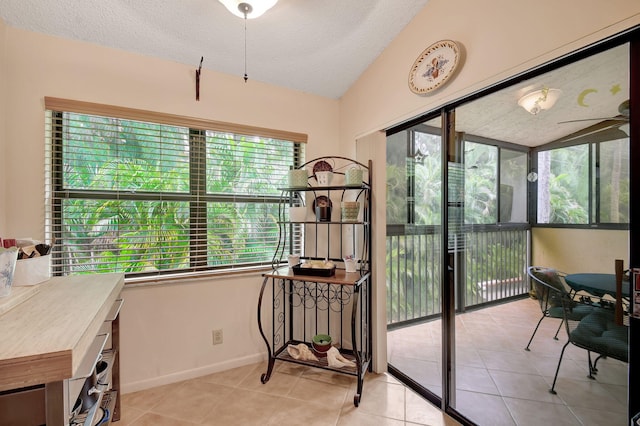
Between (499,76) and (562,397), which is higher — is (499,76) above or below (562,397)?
above

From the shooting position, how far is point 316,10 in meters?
1.64

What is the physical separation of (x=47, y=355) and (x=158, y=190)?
151 centimetres

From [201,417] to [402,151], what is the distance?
88.8 inches

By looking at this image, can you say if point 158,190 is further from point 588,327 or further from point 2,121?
point 588,327

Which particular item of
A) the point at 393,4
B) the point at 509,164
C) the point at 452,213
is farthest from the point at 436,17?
the point at 452,213

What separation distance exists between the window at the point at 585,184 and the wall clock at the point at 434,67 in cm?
67

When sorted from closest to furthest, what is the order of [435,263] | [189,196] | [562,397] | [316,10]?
[562,397], [316,10], [435,263], [189,196]

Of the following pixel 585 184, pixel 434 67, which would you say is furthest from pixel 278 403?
pixel 434 67

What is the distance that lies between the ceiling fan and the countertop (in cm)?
193

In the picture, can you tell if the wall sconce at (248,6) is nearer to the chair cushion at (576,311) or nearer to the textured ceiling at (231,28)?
the textured ceiling at (231,28)

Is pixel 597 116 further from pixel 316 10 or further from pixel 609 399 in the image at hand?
pixel 316 10

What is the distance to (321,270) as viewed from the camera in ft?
6.62

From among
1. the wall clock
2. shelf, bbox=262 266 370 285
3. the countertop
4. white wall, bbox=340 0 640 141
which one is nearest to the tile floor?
shelf, bbox=262 266 370 285

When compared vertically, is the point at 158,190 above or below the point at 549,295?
above
